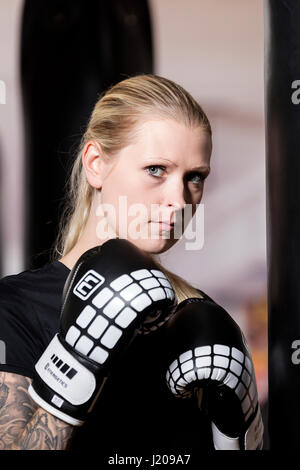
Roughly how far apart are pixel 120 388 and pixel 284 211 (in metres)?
0.37

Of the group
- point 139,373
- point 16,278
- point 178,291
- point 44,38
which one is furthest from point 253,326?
→ point 44,38

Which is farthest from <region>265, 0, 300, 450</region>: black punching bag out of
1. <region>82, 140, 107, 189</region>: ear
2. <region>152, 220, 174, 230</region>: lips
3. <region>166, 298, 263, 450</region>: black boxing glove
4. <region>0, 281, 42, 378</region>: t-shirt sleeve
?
<region>0, 281, 42, 378</region>: t-shirt sleeve

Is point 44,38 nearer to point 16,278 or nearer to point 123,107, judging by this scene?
point 123,107

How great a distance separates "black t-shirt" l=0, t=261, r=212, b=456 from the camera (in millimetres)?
964

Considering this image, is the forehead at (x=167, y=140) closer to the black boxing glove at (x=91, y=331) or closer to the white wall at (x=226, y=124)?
the black boxing glove at (x=91, y=331)

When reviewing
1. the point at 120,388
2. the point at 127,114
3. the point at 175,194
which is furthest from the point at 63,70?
the point at 120,388

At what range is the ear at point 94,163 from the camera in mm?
1025

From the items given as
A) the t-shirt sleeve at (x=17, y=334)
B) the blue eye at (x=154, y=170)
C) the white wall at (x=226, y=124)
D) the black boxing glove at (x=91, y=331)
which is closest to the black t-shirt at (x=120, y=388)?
the t-shirt sleeve at (x=17, y=334)

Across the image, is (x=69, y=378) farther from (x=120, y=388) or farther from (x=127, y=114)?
(x=127, y=114)

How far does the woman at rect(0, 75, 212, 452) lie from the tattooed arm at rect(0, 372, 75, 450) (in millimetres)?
36

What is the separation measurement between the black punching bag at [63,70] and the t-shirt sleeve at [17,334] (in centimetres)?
26

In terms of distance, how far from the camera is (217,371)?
37.0 inches

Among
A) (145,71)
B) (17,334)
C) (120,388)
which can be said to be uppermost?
(145,71)

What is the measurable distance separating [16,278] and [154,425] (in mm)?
316
